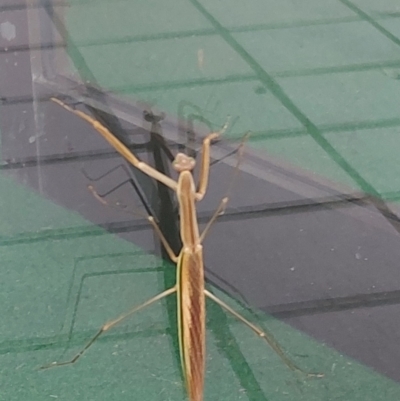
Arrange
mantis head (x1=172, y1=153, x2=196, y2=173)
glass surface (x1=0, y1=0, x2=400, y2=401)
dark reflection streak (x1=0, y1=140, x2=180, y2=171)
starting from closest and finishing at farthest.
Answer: mantis head (x1=172, y1=153, x2=196, y2=173) < glass surface (x1=0, y1=0, x2=400, y2=401) < dark reflection streak (x1=0, y1=140, x2=180, y2=171)

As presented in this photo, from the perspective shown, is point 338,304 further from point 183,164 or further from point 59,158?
point 59,158

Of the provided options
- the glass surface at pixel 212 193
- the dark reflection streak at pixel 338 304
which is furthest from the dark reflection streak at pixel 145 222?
the dark reflection streak at pixel 338 304

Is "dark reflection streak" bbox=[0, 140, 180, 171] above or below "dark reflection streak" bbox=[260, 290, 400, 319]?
above

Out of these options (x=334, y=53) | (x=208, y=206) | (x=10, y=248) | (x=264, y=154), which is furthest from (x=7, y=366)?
(x=334, y=53)

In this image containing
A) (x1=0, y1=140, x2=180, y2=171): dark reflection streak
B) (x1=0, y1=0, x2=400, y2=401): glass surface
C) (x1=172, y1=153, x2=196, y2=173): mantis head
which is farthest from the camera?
(x1=0, y1=140, x2=180, y2=171): dark reflection streak

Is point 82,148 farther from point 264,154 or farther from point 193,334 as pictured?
point 193,334

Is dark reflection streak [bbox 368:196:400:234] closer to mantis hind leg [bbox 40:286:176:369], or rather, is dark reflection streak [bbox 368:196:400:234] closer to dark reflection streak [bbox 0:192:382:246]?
dark reflection streak [bbox 0:192:382:246]

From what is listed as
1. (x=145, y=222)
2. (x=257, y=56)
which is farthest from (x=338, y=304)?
(x=257, y=56)

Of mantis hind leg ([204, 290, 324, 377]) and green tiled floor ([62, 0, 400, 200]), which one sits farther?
green tiled floor ([62, 0, 400, 200])

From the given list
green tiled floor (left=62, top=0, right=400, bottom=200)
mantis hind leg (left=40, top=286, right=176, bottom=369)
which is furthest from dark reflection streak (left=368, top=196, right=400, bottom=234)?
mantis hind leg (left=40, top=286, right=176, bottom=369)
